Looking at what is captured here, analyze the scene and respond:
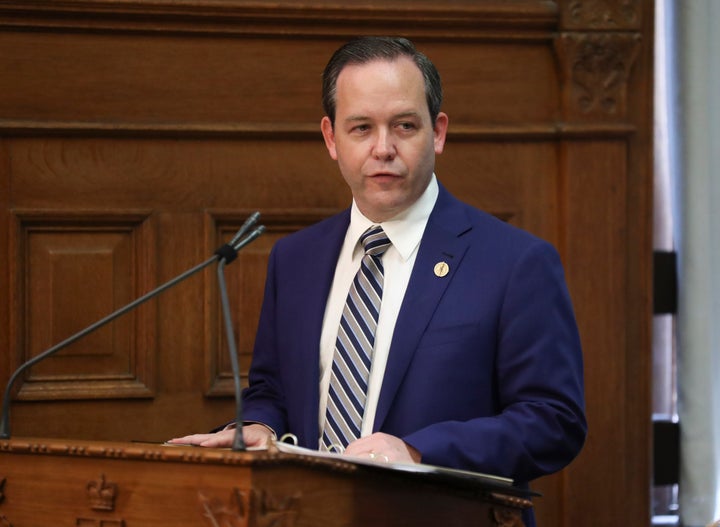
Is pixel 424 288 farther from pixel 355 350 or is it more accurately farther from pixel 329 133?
pixel 329 133

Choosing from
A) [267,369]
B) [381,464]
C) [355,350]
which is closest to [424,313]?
[355,350]

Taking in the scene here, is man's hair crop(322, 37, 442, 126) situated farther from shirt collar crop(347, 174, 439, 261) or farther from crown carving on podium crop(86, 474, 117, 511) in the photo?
crown carving on podium crop(86, 474, 117, 511)

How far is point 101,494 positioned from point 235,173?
5.56ft

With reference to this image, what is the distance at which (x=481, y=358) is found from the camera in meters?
2.42

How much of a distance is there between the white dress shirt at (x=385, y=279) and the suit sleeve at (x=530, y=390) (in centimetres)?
22

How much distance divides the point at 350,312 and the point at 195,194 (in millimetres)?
1064

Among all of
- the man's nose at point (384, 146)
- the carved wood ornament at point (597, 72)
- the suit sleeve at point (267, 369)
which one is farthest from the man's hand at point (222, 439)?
the carved wood ornament at point (597, 72)

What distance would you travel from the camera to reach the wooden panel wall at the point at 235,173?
132 inches

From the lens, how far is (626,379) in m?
3.61

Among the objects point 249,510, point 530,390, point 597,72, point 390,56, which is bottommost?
point 249,510

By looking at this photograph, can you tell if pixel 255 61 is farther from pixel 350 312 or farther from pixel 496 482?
pixel 496 482

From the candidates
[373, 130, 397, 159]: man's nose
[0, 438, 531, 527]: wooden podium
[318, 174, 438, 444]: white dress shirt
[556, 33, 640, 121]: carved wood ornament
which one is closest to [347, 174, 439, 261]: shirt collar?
[318, 174, 438, 444]: white dress shirt

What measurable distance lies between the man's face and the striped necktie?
0.11 metres

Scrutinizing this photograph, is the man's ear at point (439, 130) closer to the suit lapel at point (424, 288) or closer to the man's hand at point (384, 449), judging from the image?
the suit lapel at point (424, 288)
